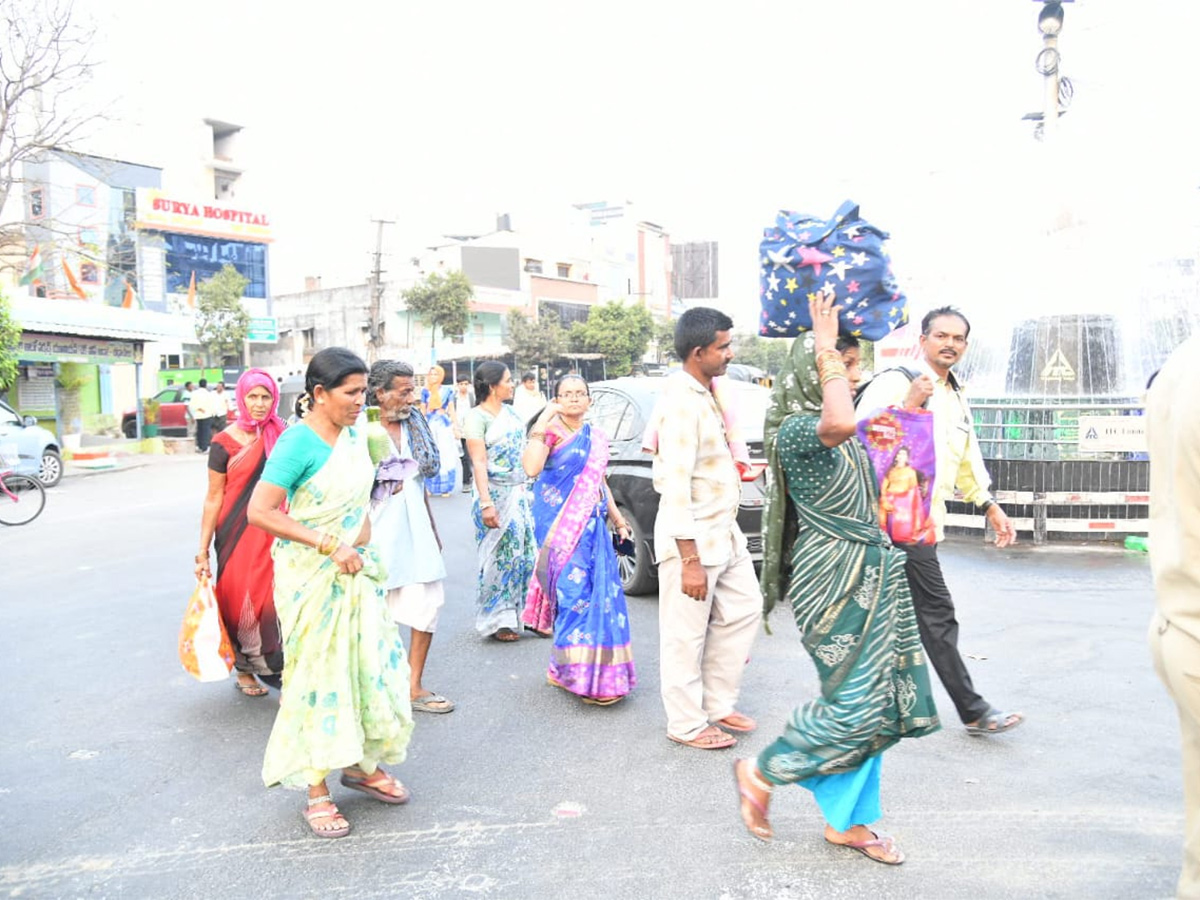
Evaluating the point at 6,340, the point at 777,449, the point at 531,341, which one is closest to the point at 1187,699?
the point at 777,449

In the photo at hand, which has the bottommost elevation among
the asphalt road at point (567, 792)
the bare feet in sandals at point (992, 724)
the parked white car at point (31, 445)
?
the asphalt road at point (567, 792)

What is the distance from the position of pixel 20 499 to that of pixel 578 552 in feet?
32.2

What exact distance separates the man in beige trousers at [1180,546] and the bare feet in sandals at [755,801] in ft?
3.96

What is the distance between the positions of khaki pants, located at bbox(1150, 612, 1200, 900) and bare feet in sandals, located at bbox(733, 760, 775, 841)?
3.93ft

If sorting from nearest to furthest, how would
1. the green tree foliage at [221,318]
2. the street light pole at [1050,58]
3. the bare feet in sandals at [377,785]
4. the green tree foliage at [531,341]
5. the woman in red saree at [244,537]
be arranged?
the bare feet in sandals at [377,785] < the woman in red saree at [244,537] < the street light pole at [1050,58] < the green tree foliage at [221,318] < the green tree foliage at [531,341]

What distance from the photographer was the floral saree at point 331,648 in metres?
3.36

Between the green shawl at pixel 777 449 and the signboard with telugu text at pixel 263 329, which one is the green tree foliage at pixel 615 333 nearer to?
the signboard with telugu text at pixel 263 329

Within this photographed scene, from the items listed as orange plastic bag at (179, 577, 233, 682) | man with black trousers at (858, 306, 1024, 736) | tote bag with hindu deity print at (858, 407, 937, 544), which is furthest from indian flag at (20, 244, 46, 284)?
tote bag with hindu deity print at (858, 407, 937, 544)

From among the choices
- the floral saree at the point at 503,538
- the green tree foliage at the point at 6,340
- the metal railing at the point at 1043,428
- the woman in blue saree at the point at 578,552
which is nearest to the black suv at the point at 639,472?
the floral saree at the point at 503,538

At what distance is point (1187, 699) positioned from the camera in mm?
1937

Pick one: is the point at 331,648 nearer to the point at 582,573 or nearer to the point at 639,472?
the point at 582,573

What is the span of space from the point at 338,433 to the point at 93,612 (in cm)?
449

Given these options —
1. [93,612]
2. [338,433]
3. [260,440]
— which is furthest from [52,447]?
[338,433]

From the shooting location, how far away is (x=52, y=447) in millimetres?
16250
